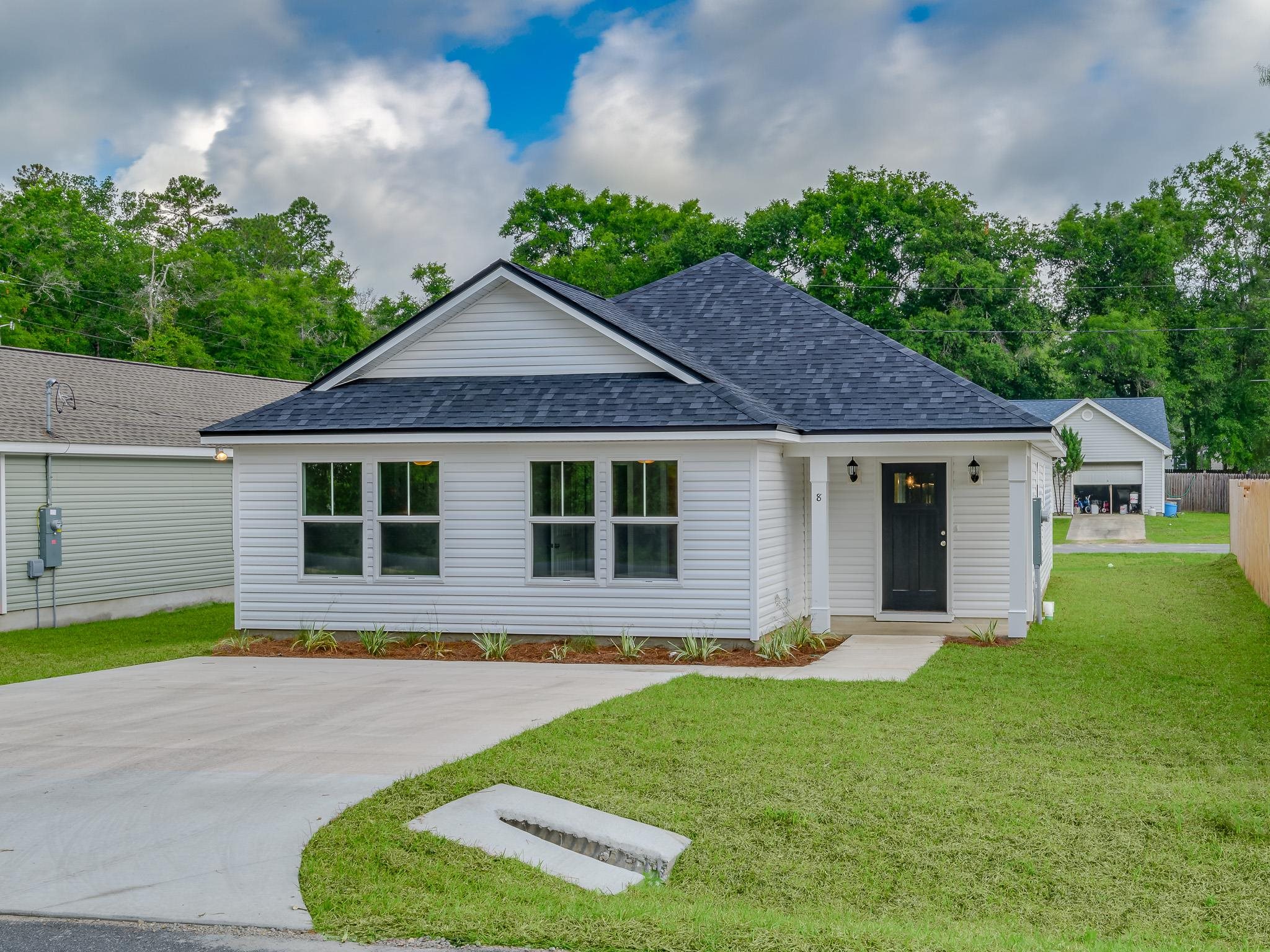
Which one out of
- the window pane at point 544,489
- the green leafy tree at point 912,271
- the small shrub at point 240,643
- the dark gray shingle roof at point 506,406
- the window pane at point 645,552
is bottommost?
the small shrub at point 240,643

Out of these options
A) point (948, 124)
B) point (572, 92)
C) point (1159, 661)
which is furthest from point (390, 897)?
point (948, 124)

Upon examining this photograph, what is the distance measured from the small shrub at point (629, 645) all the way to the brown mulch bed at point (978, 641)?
12.3 ft

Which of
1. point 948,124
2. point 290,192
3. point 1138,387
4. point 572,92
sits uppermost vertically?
point 290,192

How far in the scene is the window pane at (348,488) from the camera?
1447 cm

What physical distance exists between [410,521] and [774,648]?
4726mm

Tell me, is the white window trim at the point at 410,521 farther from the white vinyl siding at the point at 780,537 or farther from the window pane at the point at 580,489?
the white vinyl siding at the point at 780,537

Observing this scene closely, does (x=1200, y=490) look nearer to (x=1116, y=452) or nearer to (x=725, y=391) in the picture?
(x=1116, y=452)

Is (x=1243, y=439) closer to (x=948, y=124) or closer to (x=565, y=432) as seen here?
(x=948, y=124)

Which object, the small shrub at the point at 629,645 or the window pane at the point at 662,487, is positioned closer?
the small shrub at the point at 629,645

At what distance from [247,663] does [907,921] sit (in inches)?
387

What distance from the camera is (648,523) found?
13.6 meters

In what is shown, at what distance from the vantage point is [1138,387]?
5734cm

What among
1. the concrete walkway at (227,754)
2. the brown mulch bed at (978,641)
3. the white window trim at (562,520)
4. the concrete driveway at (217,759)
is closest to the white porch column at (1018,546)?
the brown mulch bed at (978,641)

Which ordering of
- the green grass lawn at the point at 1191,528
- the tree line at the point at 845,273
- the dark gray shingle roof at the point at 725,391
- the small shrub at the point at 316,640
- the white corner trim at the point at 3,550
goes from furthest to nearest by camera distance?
the tree line at the point at 845,273 → the green grass lawn at the point at 1191,528 → the white corner trim at the point at 3,550 → the small shrub at the point at 316,640 → the dark gray shingle roof at the point at 725,391
